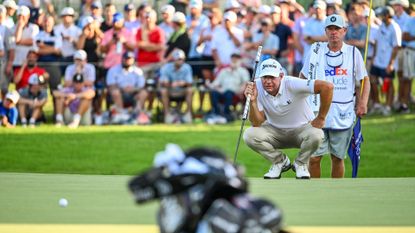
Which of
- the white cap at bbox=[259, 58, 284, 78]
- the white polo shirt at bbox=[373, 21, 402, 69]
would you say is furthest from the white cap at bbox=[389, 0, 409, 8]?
the white cap at bbox=[259, 58, 284, 78]

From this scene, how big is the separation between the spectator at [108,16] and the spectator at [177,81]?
4.71 ft

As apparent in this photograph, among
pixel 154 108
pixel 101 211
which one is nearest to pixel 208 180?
pixel 101 211

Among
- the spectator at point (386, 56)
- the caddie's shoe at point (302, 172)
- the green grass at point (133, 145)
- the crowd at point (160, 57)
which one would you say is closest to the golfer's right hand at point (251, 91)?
the caddie's shoe at point (302, 172)

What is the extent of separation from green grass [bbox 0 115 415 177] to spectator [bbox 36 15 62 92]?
3.07 feet

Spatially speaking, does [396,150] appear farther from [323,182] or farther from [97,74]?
[323,182]

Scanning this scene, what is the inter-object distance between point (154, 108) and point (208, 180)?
17463 mm

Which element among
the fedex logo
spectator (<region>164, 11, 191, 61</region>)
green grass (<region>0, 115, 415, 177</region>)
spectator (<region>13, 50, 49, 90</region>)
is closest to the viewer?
the fedex logo

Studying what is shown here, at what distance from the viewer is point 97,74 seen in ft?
75.9

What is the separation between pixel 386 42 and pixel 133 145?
459 cm

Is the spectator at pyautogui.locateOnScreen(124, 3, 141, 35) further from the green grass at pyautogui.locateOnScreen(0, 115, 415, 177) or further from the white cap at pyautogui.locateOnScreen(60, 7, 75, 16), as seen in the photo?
the green grass at pyautogui.locateOnScreen(0, 115, 415, 177)

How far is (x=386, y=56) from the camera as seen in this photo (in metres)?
22.7

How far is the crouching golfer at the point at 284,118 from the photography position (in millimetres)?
13250

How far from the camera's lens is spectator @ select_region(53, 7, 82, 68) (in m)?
23.1

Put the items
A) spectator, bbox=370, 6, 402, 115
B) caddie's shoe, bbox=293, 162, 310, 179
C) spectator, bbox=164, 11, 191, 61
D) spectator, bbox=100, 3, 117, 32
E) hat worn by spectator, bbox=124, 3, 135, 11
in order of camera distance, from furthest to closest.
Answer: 1. hat worn by spectator, bbox=124, 3, 135, 11
2. spectator, bbox=100, 3, 117, 32
3. spectator, bbox=164, 11, 191, 61
4. spectator, bbox=370, 6, 402, 115
5. caddie's shoe, bbox=293, 162, 310, 179
